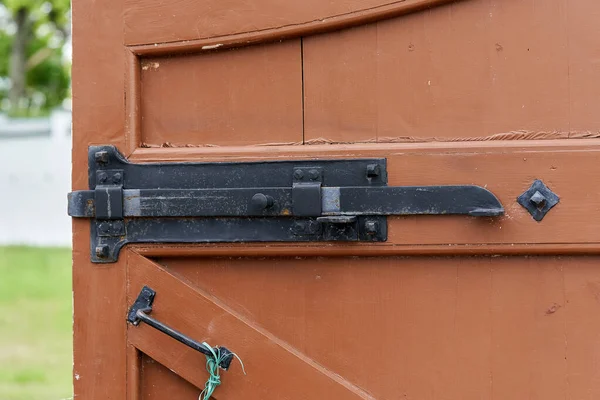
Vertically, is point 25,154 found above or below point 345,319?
above

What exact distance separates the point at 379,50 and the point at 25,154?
14.0m

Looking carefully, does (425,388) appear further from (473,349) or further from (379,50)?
(379,50)

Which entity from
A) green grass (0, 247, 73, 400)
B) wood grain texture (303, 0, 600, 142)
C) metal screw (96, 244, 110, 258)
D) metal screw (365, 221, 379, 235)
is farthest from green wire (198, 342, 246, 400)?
green grass (0, 247, 73, 400)

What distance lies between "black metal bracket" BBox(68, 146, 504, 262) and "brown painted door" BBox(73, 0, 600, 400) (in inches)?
1.1

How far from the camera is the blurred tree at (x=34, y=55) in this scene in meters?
17.8

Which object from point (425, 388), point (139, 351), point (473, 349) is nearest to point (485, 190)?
point (473, 349)

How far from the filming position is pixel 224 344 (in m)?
1.72

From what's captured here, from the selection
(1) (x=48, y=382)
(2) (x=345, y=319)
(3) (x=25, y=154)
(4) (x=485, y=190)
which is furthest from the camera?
(3) (x=25, y=154)

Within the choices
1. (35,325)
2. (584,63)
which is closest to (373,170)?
(584,63)

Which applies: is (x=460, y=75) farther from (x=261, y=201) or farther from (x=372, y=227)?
(x=261, y=201)

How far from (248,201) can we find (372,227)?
293 millimetres

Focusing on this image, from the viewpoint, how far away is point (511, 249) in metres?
1.60

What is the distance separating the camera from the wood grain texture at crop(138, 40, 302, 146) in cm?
171

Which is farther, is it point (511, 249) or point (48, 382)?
point (48, 382)
